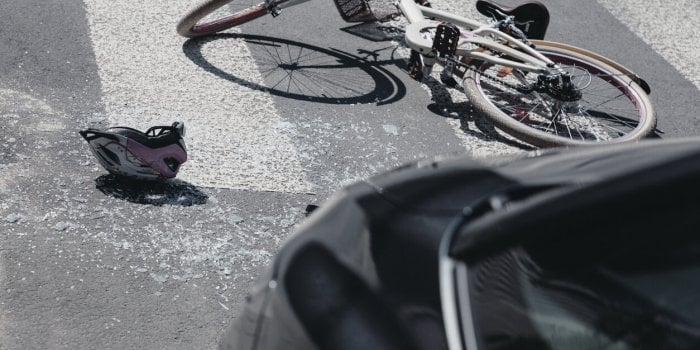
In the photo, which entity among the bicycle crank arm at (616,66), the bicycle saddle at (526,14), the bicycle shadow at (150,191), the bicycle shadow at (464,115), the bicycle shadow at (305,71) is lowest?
the bicycle shadow at (150,191)

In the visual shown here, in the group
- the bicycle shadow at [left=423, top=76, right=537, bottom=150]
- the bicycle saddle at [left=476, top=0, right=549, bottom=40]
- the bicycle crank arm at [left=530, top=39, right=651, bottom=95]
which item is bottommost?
the bicycle shadow at [left=423, top=76, right=537, bottom=150]

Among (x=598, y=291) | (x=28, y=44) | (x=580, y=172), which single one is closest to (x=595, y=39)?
(x=28, y=44)

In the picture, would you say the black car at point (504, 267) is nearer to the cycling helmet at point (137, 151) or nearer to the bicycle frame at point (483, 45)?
the cycling helmet at point (137, 151)

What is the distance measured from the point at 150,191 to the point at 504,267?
284 centimetres

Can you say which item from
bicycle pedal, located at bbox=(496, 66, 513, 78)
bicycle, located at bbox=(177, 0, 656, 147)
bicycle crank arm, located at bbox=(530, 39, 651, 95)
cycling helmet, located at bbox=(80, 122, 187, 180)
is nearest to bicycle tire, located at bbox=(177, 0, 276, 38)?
bicycle, located at bbox=(177, 0, 656, 147)

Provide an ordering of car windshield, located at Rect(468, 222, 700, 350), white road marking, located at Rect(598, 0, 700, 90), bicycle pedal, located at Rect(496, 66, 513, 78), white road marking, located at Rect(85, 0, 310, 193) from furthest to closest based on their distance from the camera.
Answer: white road marking, located at Rect(598, 0, 700, 90), bicycle pedal, located at Rect(496, 66, 513, 78), white road marking, located at Rect(85, 0, 310, 193), car windshield, located at Rect(468, 222, 700, 350)

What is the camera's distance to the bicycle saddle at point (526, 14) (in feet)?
21.2

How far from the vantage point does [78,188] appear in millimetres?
4723

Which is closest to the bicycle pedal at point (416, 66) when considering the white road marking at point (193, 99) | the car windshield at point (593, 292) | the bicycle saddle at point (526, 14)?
the bicycle saddle at point (526, 14)

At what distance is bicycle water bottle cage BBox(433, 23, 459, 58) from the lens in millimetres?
5871

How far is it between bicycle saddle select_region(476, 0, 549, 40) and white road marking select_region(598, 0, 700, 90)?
1467 mm

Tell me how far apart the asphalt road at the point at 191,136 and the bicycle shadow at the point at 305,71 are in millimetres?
16

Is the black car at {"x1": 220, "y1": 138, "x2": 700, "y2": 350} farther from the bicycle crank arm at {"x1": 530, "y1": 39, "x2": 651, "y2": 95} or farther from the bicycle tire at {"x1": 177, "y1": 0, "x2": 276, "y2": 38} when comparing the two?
the bicycle tire at {"x1": 177, "y1": 0, "x2": 276, "y2": 38}

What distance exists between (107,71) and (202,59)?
2.26 ft
